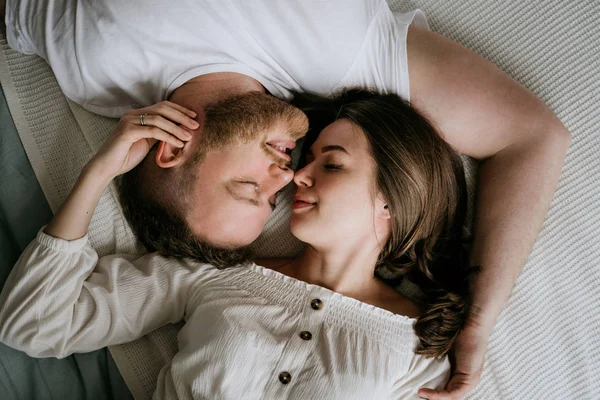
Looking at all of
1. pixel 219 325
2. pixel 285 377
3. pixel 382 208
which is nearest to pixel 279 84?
pixel 382 208

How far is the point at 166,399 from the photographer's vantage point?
1.48 metres

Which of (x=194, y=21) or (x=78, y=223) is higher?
(x=194, y=21)

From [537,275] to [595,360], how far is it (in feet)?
1.00

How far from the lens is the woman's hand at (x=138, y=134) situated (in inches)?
56.2

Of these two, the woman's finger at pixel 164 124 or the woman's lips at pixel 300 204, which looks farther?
the woman's lips at pixel 300 204

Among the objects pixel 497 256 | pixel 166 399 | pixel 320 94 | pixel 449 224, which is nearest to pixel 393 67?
pixel 320 94

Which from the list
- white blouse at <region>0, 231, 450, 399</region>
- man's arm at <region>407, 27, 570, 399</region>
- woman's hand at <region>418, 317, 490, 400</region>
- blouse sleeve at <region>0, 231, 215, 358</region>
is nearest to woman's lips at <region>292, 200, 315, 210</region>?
white blouse at <region>0, 231, 450, 399</region>

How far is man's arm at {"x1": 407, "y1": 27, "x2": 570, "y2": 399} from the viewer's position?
1578 millimetres

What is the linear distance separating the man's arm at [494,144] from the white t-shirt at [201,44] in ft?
0.34

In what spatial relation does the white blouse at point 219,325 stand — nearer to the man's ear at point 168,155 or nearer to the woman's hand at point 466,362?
the woman's hand at point 466,362

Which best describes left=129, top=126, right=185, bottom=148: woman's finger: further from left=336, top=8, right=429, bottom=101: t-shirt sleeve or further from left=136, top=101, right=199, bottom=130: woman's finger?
left=336, top=8, right=429, bottom=101: t-shirt sleeve

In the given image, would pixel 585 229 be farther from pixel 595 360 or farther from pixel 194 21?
pixel 194 21

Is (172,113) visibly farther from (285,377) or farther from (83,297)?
(285,377)

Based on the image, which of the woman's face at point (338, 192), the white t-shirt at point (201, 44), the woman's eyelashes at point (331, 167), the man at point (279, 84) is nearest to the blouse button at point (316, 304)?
the woman's face at point (338, 192)
